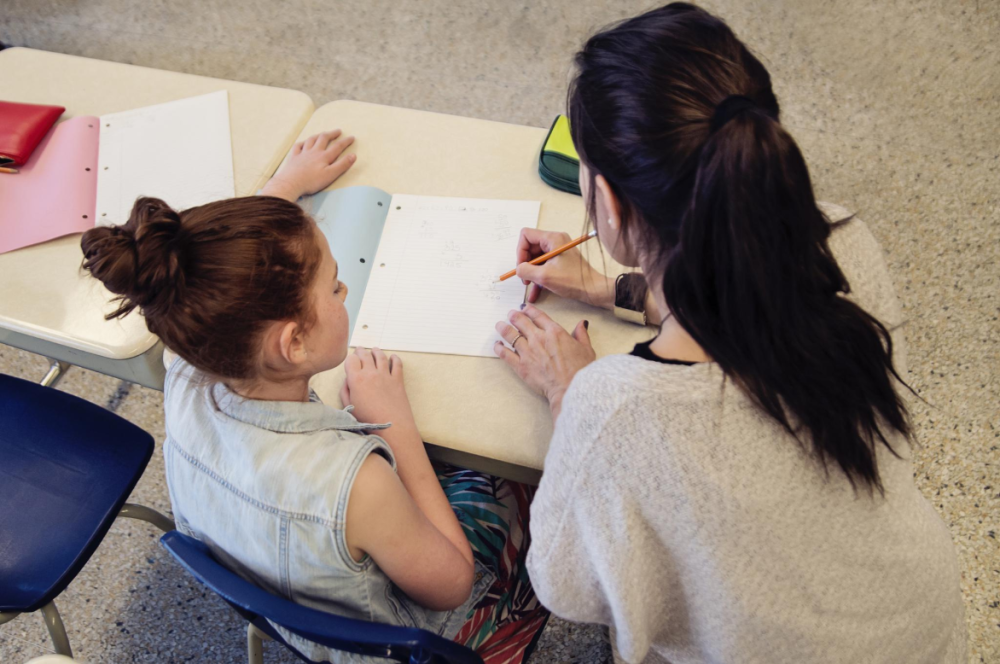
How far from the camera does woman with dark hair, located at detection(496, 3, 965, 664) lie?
607mm

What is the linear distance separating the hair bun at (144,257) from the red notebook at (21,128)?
1.97 feet

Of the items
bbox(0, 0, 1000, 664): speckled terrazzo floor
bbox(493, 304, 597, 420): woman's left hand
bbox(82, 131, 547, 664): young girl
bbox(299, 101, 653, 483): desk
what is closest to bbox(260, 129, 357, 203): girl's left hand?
bbox(299, 101, 653, 483): desk

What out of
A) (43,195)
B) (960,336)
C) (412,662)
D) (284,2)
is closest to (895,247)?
(960,336)

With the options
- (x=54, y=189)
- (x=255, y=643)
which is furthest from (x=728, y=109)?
(x=54, y=189)

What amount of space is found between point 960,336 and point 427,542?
152 cm

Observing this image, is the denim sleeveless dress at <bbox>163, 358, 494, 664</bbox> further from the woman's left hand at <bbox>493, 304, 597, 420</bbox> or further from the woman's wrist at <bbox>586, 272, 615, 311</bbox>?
the woman's wrist at <bbox>586, 272, 615, 311</bbox>

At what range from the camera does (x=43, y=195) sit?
1119 mm

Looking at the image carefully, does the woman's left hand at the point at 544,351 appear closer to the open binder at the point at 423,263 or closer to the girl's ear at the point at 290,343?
the open binder at the point at 423,263

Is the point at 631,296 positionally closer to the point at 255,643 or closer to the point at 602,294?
the point at 602,294

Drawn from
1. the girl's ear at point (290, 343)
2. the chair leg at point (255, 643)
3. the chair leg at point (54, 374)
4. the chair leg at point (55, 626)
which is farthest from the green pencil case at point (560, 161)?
the chair leg at point (54, 374)

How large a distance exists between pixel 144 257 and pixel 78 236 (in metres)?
0.51

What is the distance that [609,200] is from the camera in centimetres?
75

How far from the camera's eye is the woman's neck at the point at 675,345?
698mm

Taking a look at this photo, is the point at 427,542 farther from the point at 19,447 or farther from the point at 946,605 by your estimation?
the point at 19,447
